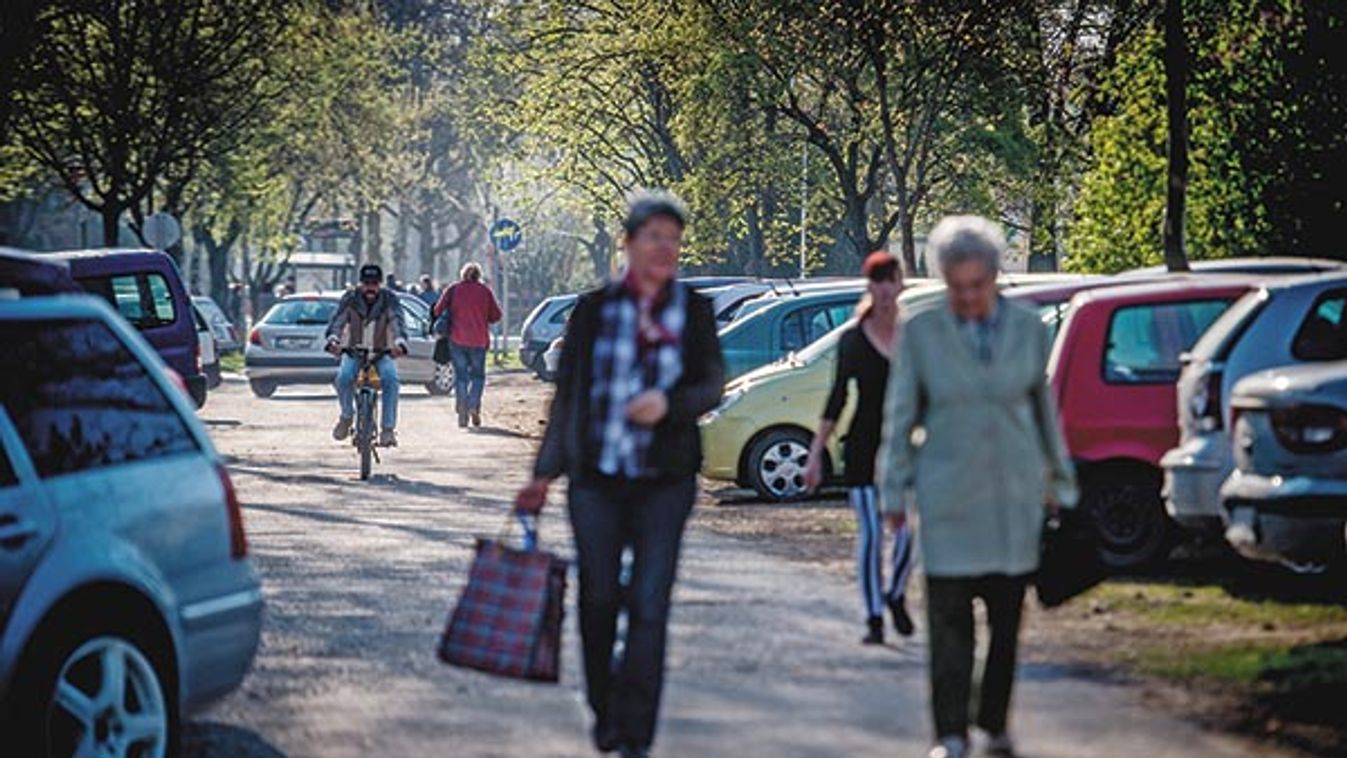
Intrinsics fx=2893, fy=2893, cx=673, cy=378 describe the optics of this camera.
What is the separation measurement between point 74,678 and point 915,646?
15.7 ft

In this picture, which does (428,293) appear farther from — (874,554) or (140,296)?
(874,554)

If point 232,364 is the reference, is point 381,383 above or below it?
above

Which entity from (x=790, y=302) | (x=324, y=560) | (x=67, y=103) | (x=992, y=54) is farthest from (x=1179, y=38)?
(x=67, y=103)

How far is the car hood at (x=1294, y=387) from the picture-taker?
469 inches

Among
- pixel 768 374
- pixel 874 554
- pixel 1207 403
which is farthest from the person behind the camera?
pixel 768 374

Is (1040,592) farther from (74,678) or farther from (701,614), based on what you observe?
(74,678)

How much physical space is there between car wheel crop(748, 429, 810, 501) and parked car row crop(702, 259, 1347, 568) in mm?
997

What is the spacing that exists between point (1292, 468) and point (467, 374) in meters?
20.9

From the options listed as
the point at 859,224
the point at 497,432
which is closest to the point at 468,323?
the point at 497,432

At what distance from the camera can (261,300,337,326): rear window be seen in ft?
136

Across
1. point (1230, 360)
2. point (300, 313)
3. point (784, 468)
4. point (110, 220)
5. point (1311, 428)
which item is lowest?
point (784, 468)

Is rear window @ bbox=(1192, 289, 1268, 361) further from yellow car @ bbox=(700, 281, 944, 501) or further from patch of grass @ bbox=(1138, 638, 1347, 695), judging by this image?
yellow car @ bbox=(700, 281, 944, 501)

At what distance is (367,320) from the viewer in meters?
23.8

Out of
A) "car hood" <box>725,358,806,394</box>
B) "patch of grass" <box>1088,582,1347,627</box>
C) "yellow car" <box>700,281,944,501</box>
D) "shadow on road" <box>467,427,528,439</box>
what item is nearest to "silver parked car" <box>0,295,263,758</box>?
"patch of grass" <box>1088,582,1347,627</box>
